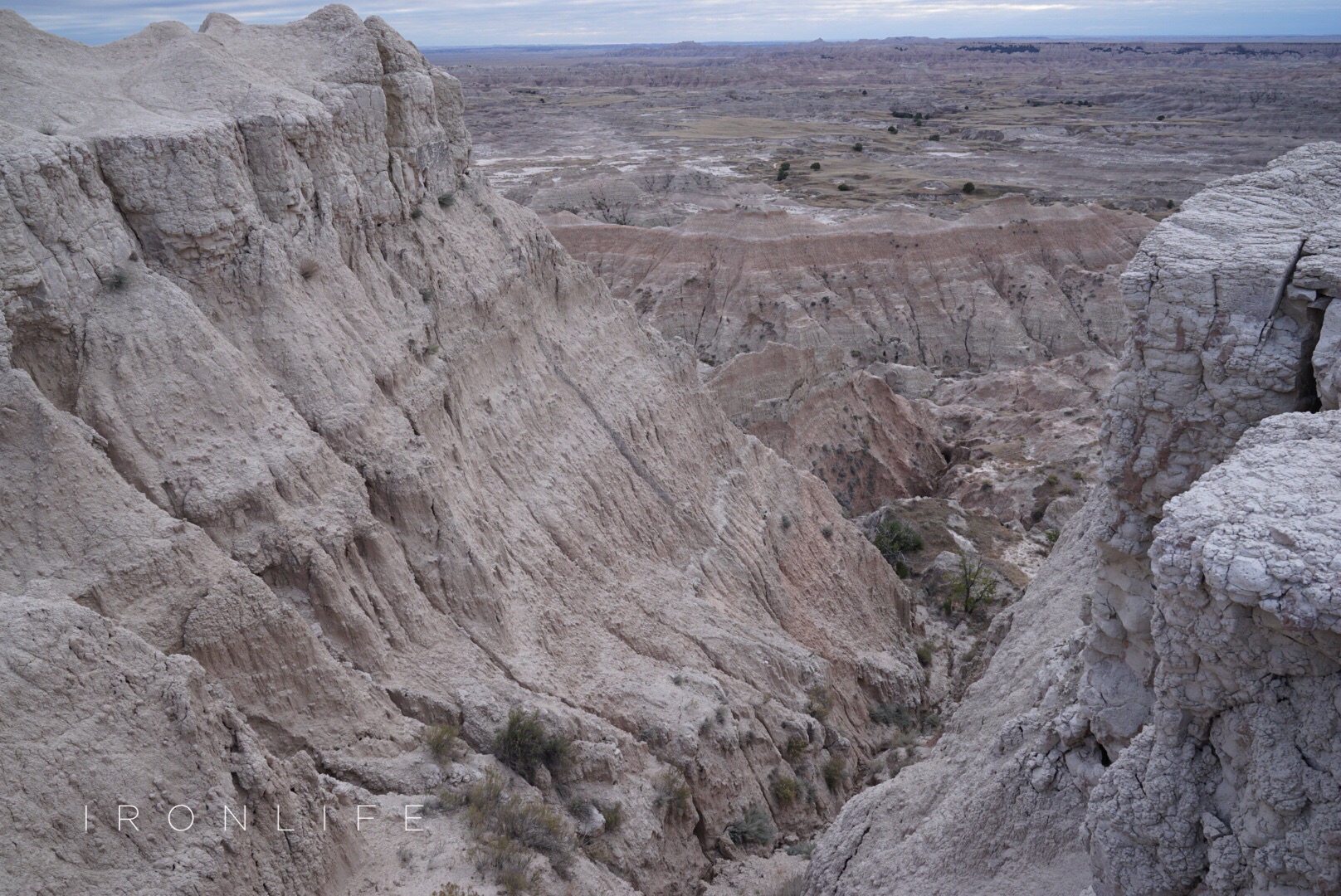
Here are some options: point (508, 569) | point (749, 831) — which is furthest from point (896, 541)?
point (508, 569)

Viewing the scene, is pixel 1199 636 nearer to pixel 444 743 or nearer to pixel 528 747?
pixel 528 747

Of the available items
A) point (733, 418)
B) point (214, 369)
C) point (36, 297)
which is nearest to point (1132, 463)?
point (214, 369)

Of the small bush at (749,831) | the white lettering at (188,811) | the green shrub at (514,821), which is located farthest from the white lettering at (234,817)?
the small bush at (749,831)

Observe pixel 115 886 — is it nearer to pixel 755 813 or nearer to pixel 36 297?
pixel 36 297

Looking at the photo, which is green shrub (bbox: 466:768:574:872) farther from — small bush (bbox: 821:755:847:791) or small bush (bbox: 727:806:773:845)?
small bush (bbox: 821:755:847:791)

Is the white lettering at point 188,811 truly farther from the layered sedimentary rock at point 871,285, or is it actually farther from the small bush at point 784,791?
the layered sedimentary rock at point 871,285

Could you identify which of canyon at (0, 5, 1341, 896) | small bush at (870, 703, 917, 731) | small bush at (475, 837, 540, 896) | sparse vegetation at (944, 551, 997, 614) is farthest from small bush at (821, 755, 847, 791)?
sparse vegetation at (944, 551, 997, 614)
